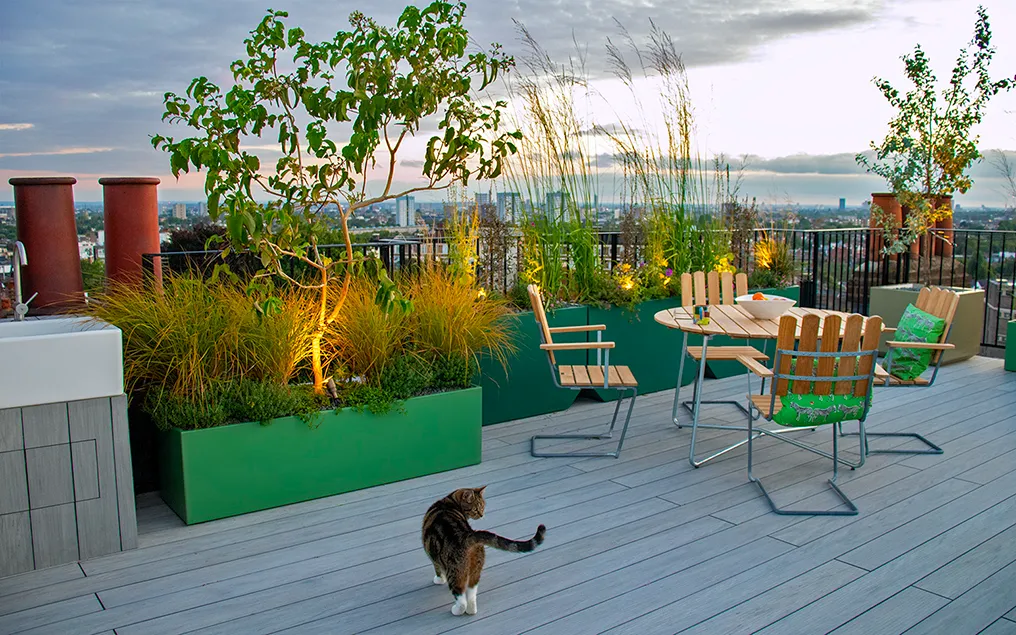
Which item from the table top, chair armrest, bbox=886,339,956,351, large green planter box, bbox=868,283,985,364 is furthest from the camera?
large green planter box, bbox=868,283,985,364

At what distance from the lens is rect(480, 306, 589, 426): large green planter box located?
483 centimetres

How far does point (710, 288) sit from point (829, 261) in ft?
12.1

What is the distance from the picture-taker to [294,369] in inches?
148

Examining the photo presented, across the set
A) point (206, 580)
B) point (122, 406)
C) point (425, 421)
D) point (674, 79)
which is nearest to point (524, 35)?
point (674, 79)

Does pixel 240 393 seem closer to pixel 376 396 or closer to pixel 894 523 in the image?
pixel 376 396

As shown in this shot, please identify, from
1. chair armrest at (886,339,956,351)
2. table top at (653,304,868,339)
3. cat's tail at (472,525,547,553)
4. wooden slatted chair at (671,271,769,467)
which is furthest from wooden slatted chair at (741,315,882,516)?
cat's tail at (472,525,547,553)

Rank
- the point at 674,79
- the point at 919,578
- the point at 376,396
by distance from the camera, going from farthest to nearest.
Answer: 1. the point at 674,79
2. the point at 376,396
3. the point at 919,578

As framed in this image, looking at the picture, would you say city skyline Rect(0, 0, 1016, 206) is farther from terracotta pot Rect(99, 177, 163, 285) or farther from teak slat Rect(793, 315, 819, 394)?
teak slat Rect(793, 315, 819, 394)

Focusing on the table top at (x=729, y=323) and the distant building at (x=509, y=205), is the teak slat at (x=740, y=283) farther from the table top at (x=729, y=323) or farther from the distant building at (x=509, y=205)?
the distant building at (x=509, y=205)

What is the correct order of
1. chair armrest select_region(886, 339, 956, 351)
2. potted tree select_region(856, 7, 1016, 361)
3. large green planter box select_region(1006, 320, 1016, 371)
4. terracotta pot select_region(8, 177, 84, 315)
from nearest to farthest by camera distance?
chair armrest select_region(886, 339, 956, 351)
terracotta pot select_region(8, 177, 84, 315)
large green planter box select_region(1006, 320, 1016, 371)
potted tree select_region(856, 7, 1016, 361)

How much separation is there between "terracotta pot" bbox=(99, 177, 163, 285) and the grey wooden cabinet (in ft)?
10.4

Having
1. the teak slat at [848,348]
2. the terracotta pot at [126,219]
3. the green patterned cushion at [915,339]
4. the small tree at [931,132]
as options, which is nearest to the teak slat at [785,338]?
the teak slat at [848,348]

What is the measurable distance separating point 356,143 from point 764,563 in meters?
2.32

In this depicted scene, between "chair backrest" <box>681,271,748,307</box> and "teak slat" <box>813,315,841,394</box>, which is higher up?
"chair backrest" <box>681,271,748,307</box>
